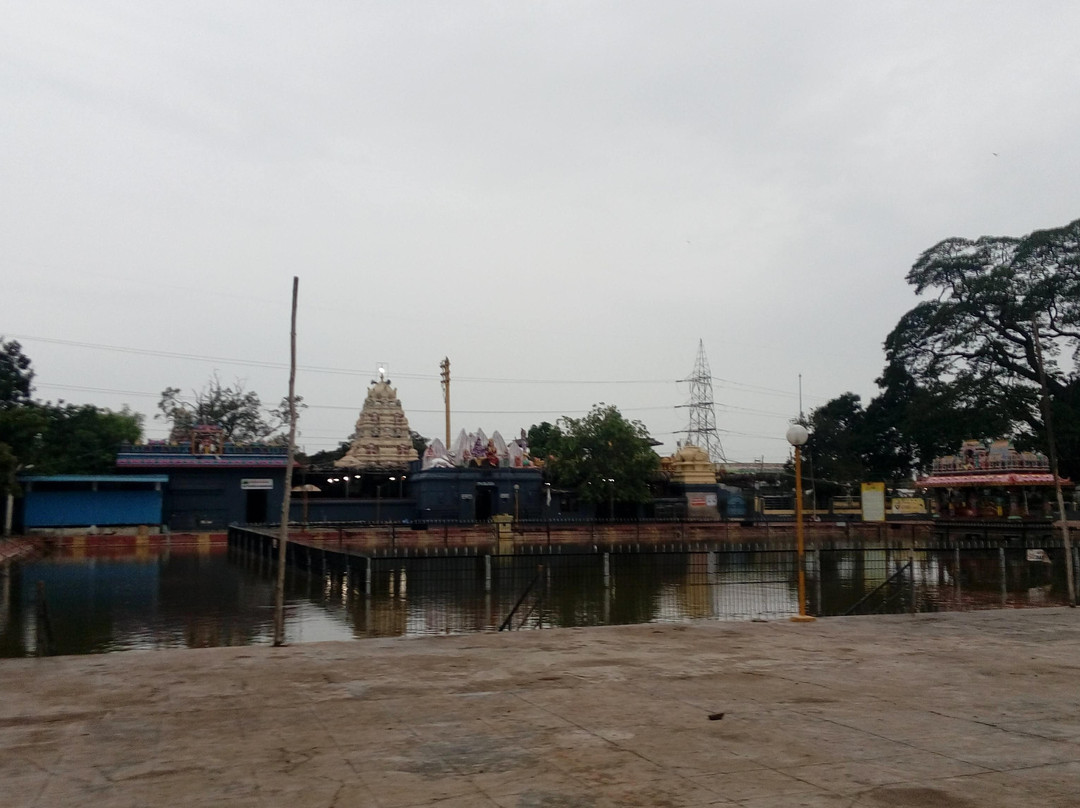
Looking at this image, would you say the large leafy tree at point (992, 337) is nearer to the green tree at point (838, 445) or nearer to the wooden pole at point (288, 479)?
the green tree at point (838, 445)

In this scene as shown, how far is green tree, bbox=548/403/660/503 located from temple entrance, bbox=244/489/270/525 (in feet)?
63.7

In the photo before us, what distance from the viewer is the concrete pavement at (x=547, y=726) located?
6372 millimetres

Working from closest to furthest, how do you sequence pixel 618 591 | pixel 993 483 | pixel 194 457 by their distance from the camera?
pixel 618 591
pixel 993 483
pixel 194 457

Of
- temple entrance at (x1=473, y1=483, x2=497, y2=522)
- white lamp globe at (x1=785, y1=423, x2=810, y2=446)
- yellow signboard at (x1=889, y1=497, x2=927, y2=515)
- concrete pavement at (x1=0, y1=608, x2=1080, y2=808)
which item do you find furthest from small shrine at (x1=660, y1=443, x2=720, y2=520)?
concrete pavement at (x1=0, y1=608, x2=1080, y2=808)

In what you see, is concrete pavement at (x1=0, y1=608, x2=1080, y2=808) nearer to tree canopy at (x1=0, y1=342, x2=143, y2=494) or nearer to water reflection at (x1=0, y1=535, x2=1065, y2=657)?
water reflection at (x1=0, y1=535, x2=1065, y2=657)

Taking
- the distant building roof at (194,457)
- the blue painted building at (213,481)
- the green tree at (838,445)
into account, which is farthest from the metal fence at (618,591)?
the green tree at (838,445)

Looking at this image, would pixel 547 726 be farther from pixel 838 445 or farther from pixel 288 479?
pixel 838 445

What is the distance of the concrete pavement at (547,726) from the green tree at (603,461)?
47.2m

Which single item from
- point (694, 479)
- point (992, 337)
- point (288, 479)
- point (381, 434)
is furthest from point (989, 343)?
point (288, 479)

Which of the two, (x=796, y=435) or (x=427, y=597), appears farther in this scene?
(x=427, y=597)

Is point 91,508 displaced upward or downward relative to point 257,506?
downward

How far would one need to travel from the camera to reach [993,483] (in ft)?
168

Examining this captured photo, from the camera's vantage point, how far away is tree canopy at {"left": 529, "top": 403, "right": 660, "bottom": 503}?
199ft

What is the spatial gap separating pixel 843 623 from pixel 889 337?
216ft
